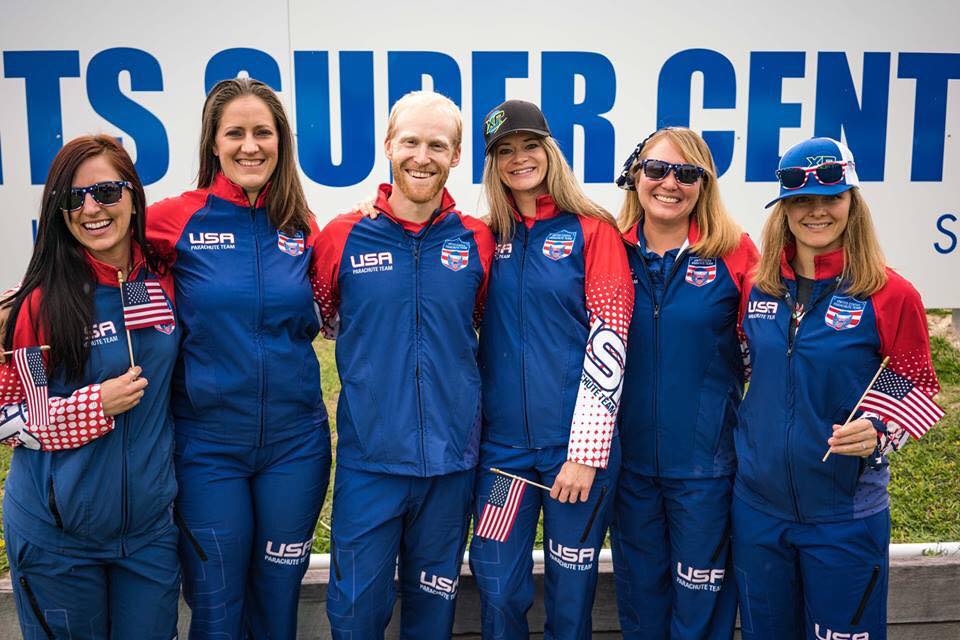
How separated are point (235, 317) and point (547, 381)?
1.07 metres

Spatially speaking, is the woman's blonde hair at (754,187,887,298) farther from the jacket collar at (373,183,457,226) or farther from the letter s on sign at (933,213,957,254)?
the letter s on sign at (933,213,957,254)

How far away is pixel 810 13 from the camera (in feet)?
17.6

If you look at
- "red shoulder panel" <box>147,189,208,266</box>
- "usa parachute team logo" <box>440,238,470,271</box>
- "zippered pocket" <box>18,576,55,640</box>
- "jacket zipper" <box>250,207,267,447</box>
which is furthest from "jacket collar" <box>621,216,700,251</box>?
"zippered pocket" <box>18,576,55,640</box>

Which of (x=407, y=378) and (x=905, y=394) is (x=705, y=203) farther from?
(x=407, y=378)

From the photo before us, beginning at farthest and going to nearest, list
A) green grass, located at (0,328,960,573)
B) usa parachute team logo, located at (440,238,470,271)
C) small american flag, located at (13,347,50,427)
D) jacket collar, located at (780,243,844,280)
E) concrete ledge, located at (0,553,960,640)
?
green grass, located at (0,328,960,573), concrete ledge, located at (0,553,960,640), usa parachute team logo, located at (440,238,470,271), jacket collar, located at (780,243,844,280), small american flag, located at (13,347,50,427)

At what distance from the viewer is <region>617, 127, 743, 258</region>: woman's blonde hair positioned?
2928mm

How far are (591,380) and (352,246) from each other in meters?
0.93

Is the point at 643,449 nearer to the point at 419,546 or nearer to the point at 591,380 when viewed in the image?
the point at 591,380

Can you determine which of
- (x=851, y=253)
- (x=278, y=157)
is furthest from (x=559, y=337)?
(x=278, y=157)

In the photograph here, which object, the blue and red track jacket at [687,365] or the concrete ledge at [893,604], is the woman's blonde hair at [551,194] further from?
the concrete ledge at [893,604]

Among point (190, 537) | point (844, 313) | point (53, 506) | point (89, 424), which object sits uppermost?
point (844, 313)

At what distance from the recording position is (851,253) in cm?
267

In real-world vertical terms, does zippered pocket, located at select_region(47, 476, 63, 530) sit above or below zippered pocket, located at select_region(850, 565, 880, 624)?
above

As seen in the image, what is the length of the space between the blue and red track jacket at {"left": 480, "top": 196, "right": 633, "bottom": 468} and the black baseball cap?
32cm
